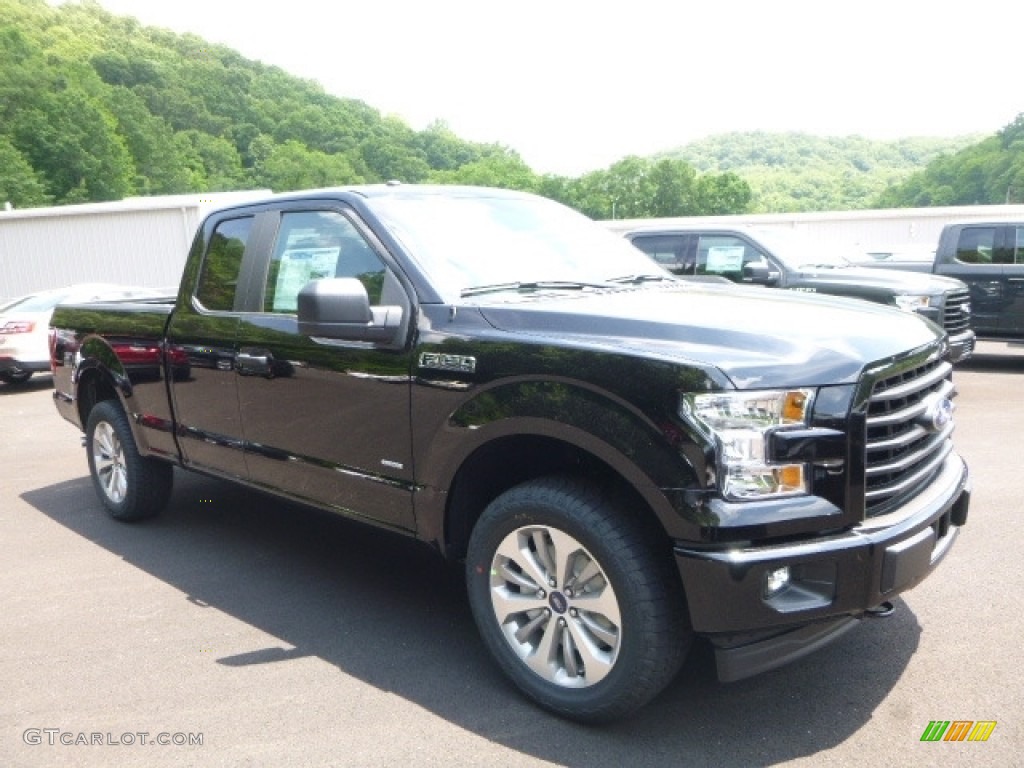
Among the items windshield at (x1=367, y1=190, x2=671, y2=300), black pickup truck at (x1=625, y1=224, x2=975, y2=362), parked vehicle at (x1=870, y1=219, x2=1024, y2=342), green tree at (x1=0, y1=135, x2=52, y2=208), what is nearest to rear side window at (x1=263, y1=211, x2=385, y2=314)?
windshield at (x1=367, y1=190, x2=671, y2=300)

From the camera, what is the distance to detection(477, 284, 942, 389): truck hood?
2.82 meters

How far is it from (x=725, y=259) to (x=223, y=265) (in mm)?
6992

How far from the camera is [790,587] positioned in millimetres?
2791

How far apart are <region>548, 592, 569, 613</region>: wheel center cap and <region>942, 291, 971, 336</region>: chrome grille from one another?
7786mm

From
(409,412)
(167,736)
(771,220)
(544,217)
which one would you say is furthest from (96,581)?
(771,220)

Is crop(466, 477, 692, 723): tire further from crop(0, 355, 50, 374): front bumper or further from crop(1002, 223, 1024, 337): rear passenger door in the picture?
crop(0, 355, 50, 374): front bumper

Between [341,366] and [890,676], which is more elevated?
[341,366]

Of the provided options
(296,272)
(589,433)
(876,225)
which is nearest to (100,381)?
(296,272)

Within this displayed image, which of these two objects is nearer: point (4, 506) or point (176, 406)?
point (176, 406)

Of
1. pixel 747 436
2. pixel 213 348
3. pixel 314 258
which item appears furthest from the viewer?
pixel 213 348

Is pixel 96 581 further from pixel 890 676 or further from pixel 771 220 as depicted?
pixel 771 220

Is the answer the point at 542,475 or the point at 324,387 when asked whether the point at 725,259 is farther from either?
the point at 542,475

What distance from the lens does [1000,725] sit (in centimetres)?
303

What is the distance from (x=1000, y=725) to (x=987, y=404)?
6.57 m
